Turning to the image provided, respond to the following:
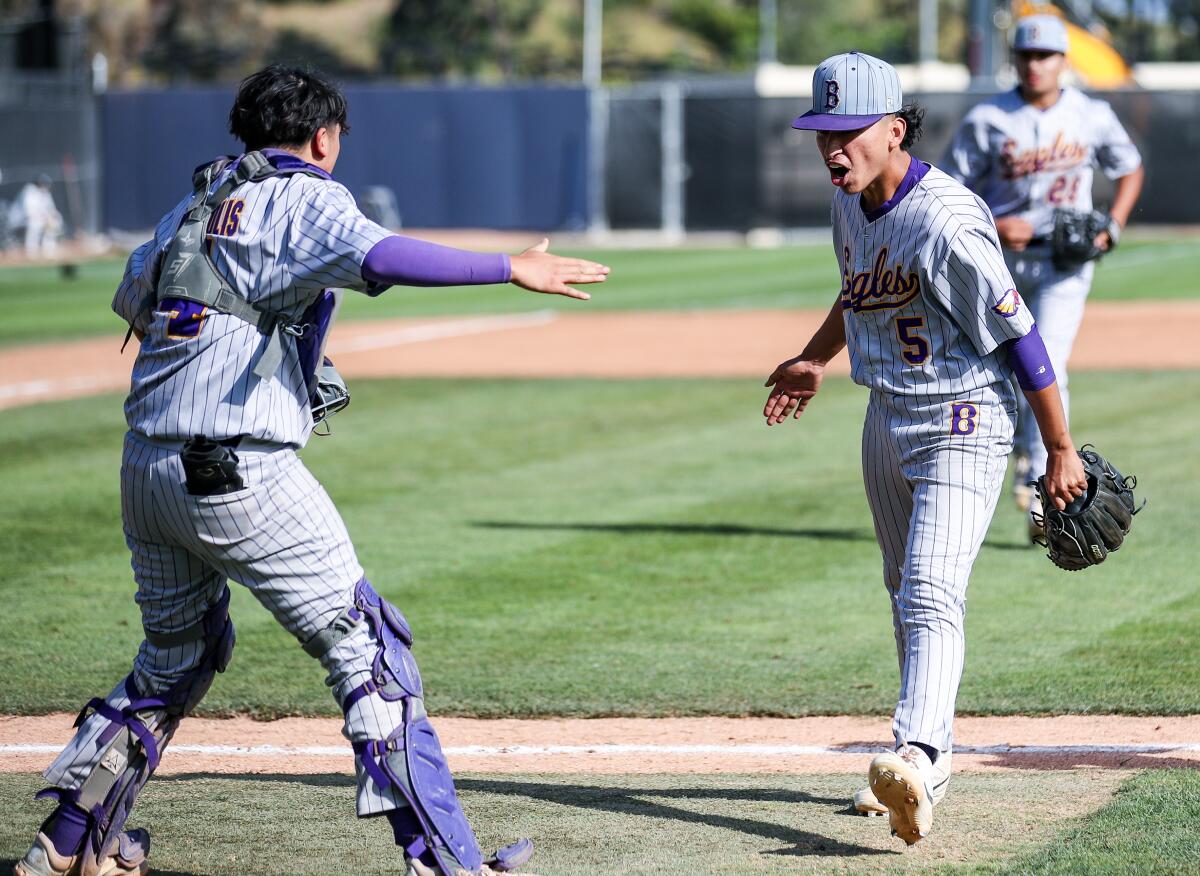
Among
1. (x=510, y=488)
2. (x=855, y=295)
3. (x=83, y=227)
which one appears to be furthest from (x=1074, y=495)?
(x=83, y=227)

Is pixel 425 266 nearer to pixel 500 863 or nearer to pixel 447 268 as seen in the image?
pixel 447 268

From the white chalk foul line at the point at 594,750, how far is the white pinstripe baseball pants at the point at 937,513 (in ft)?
3.19

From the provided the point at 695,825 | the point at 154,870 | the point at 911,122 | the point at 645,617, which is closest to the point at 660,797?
the point at 695,825

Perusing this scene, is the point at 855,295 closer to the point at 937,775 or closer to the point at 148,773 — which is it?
the point at 937,775

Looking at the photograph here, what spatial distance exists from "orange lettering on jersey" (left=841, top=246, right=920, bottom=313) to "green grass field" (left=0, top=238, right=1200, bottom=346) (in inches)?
647

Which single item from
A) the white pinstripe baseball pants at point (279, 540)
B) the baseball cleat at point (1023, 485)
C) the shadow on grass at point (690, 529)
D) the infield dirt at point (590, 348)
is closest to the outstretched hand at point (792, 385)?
the white pinstripe baseball pants at point (279, 540)

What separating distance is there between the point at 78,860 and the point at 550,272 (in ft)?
5.79

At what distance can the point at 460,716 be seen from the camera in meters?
6.00

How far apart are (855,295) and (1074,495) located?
767 mm

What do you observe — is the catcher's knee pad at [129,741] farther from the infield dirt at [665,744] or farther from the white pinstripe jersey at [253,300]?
the infield dirt at [665,744]

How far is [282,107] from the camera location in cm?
392

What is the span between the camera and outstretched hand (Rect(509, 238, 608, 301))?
12.4 feet

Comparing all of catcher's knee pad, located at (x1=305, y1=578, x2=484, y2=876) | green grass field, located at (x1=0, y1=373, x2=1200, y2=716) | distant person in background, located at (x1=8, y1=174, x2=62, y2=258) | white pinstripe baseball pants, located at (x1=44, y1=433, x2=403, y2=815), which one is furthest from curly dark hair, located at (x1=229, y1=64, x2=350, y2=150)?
distant person in background, located at (x1=8, y1=174, x2=62, y2=258)

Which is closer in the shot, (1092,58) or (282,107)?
(282,107)
